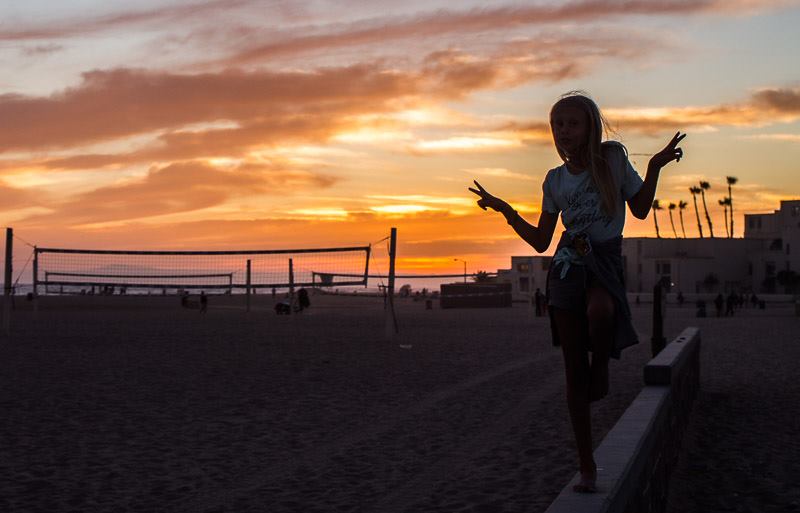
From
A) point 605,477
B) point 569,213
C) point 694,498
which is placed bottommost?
point 694,498

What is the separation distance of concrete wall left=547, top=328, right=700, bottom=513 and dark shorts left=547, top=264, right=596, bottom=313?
824 mm

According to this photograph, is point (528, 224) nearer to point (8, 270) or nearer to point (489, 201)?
point (489, 201)

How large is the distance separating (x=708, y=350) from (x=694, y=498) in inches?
617

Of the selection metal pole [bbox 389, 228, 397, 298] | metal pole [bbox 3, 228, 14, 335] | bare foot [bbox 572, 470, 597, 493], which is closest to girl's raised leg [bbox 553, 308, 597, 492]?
bare foot [bbox 572, 470, 597, 493]

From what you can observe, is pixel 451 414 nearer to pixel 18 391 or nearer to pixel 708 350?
pixel 18 391

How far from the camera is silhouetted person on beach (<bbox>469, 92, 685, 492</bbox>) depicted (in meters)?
4.34

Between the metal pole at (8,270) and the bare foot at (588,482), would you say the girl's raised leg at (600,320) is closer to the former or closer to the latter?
the bare foot at (588,482)

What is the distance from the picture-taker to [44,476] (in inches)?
285

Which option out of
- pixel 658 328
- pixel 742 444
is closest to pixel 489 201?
pixel 742 444

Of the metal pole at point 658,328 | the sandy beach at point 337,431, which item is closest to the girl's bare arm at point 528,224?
the sandy beach at point 337,431

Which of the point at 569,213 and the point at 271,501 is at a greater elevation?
the point at 569,213

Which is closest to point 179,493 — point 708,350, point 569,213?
point 569,213

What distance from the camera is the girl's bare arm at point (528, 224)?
4.52m

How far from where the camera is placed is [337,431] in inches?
376
